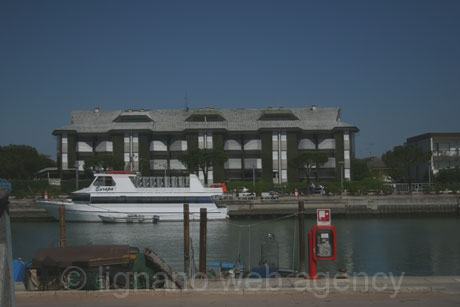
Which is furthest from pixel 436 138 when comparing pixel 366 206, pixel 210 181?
pixel 210 181

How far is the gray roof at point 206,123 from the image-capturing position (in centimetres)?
6266

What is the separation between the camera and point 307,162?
5700 cm

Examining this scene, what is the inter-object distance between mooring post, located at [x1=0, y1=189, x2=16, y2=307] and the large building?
55.5 m

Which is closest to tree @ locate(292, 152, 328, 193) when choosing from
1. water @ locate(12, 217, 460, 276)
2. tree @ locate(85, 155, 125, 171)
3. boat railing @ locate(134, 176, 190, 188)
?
water @ locate(12, 217, 460, 276)

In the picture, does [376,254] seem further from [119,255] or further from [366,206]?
[366,206]

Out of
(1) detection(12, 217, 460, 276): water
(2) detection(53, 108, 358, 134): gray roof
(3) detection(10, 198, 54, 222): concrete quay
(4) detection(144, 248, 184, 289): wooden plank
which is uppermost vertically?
(2) detection(53, 108, 358, 134): gray roof

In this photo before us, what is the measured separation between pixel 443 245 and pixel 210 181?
37.8m

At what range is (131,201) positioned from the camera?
39656 millimetres

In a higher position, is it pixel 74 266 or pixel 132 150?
pixel 132 150

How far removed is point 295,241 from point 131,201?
56.6ft

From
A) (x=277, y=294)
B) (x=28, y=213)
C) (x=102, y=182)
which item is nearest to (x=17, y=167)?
(x=28, y=213)

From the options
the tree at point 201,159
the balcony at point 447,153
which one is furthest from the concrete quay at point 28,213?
the balcony at point 447,153

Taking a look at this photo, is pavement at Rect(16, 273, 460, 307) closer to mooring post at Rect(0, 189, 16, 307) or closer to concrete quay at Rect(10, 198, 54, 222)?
mooring post at Rect(0, 189, 16, 307)

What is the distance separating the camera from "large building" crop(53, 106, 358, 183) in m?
61.8
